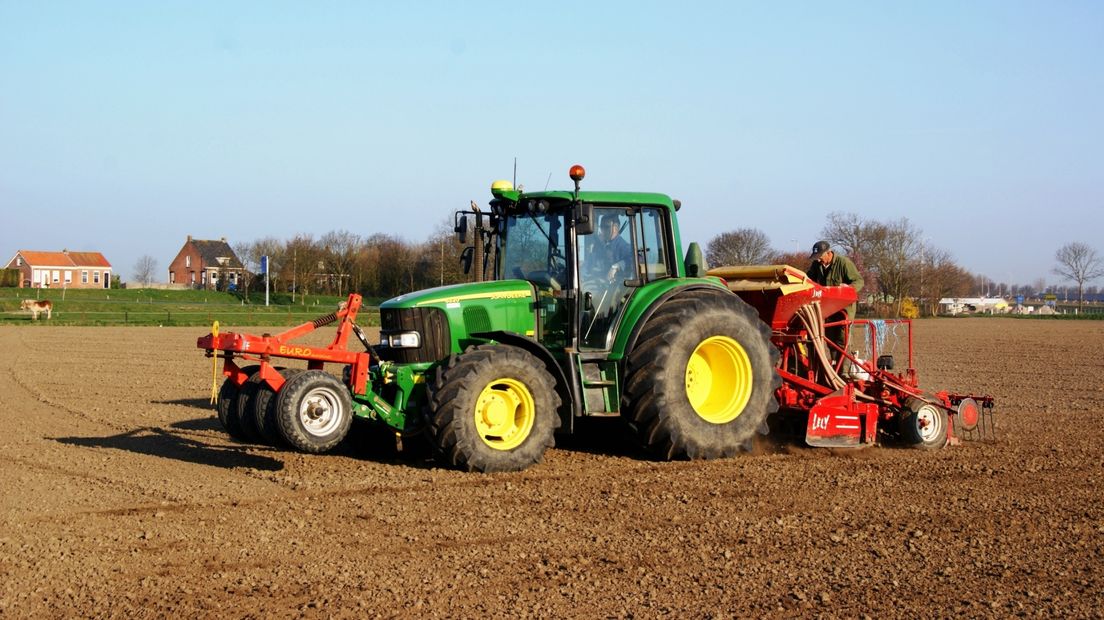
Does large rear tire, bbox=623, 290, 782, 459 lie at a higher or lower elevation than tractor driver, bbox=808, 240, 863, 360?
lower

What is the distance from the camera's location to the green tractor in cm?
809

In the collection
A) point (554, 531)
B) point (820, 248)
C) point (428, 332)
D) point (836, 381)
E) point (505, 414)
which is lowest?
point (554, 531)

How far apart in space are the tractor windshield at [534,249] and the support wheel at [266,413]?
213 centimetres

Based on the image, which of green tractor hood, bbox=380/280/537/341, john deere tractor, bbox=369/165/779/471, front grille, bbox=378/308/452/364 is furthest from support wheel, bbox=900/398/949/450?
front grille, bbox=378/308/452/364

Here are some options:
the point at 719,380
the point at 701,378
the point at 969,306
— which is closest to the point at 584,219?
the point at 701,378

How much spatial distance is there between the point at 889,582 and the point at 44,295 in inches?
2274

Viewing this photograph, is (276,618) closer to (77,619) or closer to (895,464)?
(77,619)

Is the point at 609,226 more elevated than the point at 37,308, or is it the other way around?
the point at 609,226

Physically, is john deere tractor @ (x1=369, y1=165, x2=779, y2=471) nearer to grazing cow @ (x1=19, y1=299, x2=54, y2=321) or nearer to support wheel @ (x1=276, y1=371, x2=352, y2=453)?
support wheel @ (x1=276, y1=371, x2=352, y2=453)

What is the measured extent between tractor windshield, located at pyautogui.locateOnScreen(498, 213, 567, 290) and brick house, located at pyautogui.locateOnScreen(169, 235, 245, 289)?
7961 cm

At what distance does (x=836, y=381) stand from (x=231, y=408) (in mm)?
5302

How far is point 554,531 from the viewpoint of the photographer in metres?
6.54

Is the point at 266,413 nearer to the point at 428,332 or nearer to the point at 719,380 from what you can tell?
the point at 428,332

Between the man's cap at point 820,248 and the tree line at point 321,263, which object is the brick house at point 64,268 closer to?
the tree line at point 321,263
